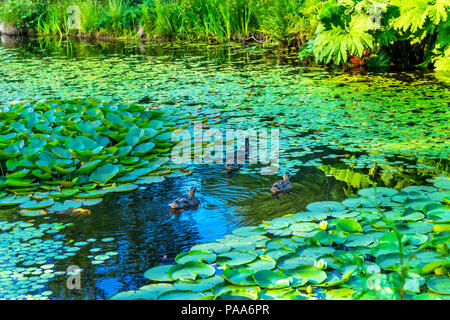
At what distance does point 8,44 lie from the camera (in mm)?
14891

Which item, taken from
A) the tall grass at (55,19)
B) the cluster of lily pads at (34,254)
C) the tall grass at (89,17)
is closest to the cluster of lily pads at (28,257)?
the cluster of lily pads at (34,254)

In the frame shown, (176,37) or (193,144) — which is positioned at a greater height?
(176,37)

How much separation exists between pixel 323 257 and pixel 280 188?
104 centimetres

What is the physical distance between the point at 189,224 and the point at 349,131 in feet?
7.33

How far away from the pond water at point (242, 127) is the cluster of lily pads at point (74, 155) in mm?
202

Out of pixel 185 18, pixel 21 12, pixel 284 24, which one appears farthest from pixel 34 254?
pixel 21 12

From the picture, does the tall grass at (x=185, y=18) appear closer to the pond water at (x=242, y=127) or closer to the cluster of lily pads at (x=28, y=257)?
the pond water at (x=242, y=127)

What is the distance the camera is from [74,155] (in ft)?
12.9

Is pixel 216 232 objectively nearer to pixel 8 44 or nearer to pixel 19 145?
pixel 19 145

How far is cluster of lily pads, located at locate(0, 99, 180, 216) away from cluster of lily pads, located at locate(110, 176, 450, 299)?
4.30ft

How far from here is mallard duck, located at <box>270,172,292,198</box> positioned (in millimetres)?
3451

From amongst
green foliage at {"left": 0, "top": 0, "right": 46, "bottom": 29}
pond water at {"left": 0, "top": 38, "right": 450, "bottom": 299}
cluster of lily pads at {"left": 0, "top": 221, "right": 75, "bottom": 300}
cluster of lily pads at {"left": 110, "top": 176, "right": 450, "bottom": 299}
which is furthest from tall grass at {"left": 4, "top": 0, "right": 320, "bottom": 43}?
cluster of lily pads at {"left": 0, "top": 221, "right": 75, "bottom": 300}

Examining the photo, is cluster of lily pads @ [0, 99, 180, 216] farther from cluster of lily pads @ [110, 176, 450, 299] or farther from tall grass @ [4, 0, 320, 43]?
tall grass @ [4, 0, 320, 43]
